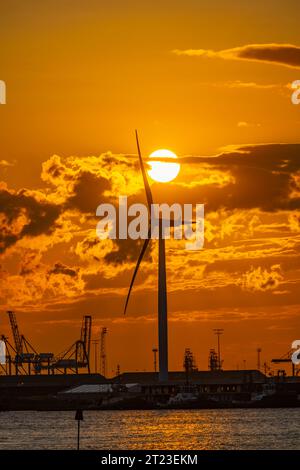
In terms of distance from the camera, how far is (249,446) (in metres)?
177
